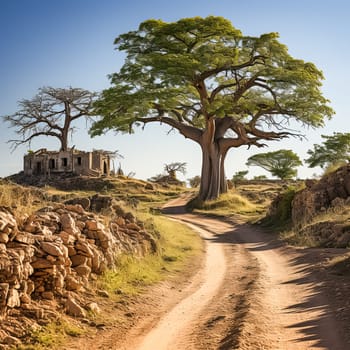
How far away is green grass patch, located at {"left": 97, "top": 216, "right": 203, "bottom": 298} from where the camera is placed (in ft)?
28.4

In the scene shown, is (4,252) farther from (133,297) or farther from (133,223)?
(133,223)

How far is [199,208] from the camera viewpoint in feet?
96.7

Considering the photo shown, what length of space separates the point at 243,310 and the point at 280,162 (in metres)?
54.5

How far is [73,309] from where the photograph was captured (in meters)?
6.82

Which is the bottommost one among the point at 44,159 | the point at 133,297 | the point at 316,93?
the point at 133,297

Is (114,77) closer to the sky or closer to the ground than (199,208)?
closer to the sky

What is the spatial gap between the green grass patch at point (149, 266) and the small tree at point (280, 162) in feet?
148

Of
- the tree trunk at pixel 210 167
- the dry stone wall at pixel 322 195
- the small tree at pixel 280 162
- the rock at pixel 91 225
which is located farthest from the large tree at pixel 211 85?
the small tree at pixel 280 162

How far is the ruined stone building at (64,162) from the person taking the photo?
4531 centimetres

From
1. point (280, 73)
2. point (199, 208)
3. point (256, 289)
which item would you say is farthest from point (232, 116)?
point (256, 289)

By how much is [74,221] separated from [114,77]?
2254 centimetres

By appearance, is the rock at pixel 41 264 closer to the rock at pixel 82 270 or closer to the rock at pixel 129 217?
the rock at pixel 82 270

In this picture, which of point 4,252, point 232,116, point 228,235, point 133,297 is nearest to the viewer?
point 4,252

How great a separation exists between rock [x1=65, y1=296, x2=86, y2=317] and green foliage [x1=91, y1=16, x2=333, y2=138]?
856 inches
